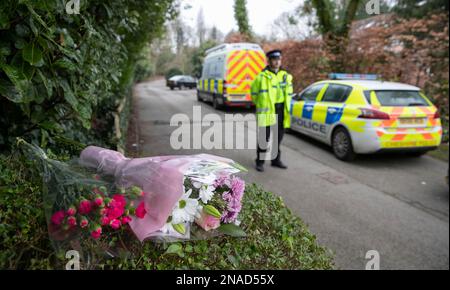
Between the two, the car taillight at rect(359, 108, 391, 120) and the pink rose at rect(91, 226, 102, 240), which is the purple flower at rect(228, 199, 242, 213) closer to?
the pink rose at rect(91, 226, 102, 240)

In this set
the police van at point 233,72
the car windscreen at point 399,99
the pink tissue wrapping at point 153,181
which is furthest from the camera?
the police van at point 233,72

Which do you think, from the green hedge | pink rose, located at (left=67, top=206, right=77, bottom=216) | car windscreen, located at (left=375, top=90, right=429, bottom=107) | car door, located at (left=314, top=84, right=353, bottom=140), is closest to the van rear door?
car door, located at (left=314, top=84, right=353, bottom=140)

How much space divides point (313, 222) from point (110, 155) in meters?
2.76

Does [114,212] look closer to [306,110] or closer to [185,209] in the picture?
[185,209]

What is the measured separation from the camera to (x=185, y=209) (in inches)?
50.3

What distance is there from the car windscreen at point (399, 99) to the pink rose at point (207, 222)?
19.3ft

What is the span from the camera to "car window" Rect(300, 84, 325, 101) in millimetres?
7686

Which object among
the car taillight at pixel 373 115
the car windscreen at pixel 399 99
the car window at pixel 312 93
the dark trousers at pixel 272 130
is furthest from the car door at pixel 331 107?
the dark trousers at pixel 272 130

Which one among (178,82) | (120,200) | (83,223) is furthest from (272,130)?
(178,82)

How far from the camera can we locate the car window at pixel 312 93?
303 inches

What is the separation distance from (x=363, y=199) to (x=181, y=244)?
426 centimetres

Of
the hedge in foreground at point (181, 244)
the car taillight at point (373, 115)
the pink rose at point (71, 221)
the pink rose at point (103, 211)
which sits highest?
the car taillight at point (373, 115)

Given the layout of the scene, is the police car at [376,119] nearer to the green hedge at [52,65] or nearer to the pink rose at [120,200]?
the green hedge at [52,65]

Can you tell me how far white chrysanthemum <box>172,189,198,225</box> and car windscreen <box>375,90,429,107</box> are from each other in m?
5.98
